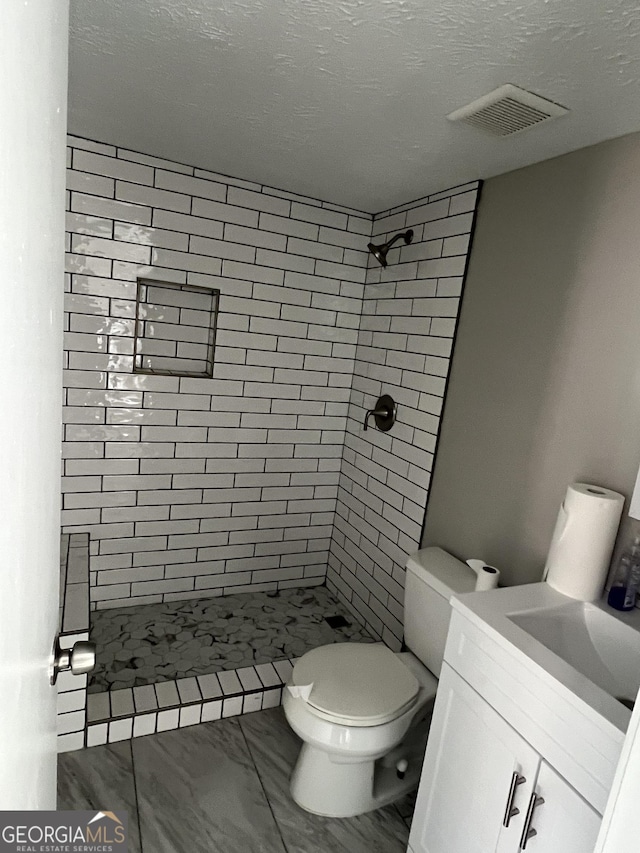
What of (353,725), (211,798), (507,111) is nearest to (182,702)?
(211,798)

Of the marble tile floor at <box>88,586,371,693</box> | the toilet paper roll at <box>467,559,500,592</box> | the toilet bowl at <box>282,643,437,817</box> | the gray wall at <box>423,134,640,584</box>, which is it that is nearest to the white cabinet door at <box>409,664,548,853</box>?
the toilet bowl at <box>282,643,437,817</box>

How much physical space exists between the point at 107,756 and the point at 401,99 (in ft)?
7.70

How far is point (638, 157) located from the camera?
154cm

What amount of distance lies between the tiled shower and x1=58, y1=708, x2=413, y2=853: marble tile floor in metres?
0.13

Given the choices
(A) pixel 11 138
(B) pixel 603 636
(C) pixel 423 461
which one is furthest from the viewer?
(C) pixel 423 461

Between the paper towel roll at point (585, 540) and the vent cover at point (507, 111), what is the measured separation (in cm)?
105

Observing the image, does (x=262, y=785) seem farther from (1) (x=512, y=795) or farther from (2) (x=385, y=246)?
(2) (x=385, y=246)

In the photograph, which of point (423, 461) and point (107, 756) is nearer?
point (107, 756)

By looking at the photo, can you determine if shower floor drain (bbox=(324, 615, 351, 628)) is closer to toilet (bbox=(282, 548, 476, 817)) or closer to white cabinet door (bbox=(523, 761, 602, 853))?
toilet (bbox=(282, 548, 476, 817))

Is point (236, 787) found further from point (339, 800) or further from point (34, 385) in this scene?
point (34, 385)

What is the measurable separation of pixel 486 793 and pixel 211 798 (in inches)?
38.5

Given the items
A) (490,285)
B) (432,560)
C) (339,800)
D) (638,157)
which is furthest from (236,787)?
(638,157)

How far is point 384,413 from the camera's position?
2.62 meters

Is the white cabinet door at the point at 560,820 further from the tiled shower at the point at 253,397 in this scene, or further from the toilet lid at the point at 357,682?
the tiled shower at the point at 253,397
